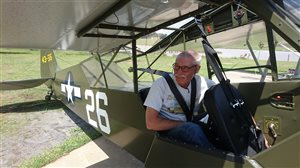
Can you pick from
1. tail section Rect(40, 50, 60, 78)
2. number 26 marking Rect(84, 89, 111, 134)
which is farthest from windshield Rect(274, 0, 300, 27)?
tail section Rect(40, 50, 60, 78)

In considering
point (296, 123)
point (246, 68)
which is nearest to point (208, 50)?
point (296, 123)

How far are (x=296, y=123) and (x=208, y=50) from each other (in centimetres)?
84

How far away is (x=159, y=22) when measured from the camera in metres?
3.39

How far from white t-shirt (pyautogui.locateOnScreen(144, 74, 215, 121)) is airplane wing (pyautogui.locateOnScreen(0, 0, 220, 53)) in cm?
77

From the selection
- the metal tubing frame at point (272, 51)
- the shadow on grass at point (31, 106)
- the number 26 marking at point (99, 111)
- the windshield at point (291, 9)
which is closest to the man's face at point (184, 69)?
the windshield at point (291, 9)

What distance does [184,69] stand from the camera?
7.89 feet

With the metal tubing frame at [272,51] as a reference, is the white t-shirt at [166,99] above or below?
below

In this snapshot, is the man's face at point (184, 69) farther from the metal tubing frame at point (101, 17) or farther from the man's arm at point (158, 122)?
the metal tubing frame at point (101, 17)

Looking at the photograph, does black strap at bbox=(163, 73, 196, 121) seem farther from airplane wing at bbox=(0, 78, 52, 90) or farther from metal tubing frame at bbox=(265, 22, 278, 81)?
airplane wing at bbox=(0, 78, 52, 90)

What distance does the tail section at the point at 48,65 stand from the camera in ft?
26.5

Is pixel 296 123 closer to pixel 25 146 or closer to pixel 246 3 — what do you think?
pixel 246 3

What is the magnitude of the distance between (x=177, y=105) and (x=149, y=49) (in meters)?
1.77

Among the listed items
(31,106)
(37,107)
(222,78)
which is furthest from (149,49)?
(31,106)

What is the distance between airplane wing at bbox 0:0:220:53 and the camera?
8.64 feet
